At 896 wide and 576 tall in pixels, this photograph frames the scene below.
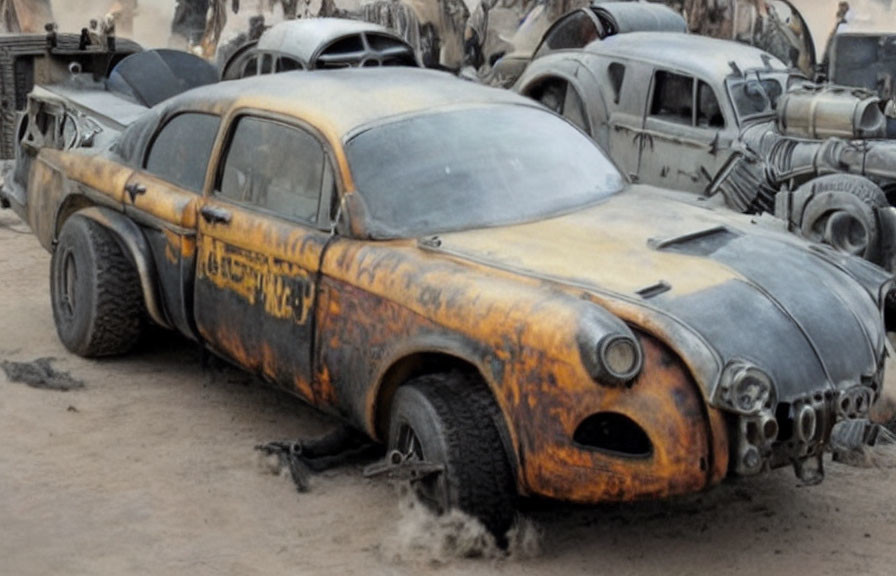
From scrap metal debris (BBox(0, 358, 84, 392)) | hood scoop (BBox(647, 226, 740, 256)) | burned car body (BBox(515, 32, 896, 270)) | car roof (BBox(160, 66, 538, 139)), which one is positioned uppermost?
car roof (BBox(160, 66, 538, 139))

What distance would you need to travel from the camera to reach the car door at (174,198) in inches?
276

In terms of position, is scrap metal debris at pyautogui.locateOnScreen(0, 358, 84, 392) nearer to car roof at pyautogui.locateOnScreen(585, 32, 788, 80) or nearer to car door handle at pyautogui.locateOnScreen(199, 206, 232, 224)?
car door handle at pyautogui.locateOnScreen(199, 206, 232, 224)

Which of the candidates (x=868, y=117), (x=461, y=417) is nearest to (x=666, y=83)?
(x=868, y=117)

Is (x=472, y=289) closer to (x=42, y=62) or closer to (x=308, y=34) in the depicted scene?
(x=42, y=62)

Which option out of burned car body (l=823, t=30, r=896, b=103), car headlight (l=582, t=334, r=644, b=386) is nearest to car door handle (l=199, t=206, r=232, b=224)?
car headlight (l=582, t=334, r=644, b=386)

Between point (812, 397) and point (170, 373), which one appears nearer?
point (812, 397)

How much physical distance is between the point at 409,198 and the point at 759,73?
5429 millimetres

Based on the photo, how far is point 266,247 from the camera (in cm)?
641

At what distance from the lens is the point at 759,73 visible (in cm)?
1096

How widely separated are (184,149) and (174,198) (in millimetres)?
327

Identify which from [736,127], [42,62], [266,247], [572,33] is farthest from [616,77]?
[266,247]

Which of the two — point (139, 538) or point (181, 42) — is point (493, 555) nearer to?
point (139, 538)

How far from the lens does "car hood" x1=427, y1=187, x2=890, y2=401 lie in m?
5.13

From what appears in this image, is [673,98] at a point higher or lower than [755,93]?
lower
